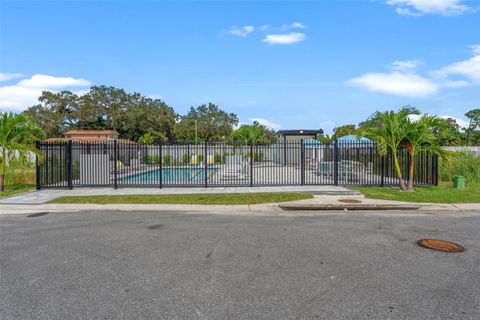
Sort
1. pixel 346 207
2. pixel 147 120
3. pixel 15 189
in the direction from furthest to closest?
pixel 147 120
pixel 15 189
pixel 346 207

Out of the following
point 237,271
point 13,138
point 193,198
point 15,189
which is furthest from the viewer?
point 15,189

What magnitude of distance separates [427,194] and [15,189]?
16.3m

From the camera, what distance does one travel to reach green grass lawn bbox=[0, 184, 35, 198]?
1328 cm

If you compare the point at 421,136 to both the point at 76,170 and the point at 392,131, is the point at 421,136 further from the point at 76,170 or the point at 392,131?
the point at 76,170

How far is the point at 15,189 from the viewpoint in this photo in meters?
14.6

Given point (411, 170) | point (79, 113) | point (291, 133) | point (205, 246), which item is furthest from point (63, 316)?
point (79, 113)

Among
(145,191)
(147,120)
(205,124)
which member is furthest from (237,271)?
(205,124)

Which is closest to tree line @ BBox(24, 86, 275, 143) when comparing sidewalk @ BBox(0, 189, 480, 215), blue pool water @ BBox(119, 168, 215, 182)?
blue pool water @ BBox(119, 168, 215, 182)

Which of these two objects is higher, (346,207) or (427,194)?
(427,194)

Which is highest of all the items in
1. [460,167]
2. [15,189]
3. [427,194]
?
[460,167]

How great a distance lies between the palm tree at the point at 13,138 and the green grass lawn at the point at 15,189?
1.33ft

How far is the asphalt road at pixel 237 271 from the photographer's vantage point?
3.78 meters

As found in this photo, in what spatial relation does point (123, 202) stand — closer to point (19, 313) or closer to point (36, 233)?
point (36, 233)

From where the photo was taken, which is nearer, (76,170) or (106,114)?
(76,170)
